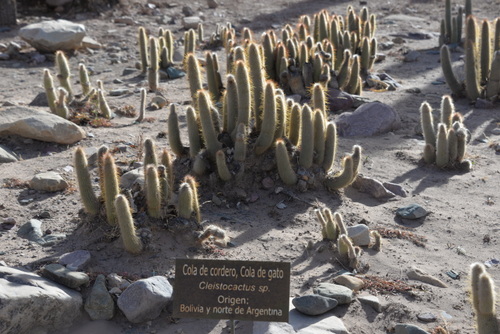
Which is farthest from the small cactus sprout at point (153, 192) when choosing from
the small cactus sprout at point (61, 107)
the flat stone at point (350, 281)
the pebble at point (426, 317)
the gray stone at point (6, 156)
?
→ the small cactus sprout at point (61, 107)

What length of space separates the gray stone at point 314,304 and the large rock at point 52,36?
9.43 meters

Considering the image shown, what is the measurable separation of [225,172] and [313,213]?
3.03 ft

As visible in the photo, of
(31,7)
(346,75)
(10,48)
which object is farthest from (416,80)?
(31,7)

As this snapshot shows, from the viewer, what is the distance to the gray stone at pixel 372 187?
6.84 metres

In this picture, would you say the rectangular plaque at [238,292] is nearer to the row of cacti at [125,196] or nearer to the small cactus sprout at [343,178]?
the row of cacti at [125,196]

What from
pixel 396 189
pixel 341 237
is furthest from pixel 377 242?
pixel 396 189

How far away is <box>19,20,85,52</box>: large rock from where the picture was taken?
1263cm

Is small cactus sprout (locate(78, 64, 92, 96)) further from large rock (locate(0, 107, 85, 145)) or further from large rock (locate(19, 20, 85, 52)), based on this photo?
large rock (locate(19, 20, 85, 52))

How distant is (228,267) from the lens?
4.12m

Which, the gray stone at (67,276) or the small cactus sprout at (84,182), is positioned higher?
the small cactus sprout at (84,182)

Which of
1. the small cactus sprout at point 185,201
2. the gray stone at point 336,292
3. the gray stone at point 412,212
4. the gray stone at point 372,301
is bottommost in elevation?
the gray stone at point 412,212

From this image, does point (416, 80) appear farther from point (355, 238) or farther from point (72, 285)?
point (72, 285)


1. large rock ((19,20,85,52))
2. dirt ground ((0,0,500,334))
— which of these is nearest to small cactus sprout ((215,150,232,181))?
dirt ground ((0,0,500,334))

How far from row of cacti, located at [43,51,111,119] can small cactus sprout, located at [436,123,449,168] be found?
14.1 ft
